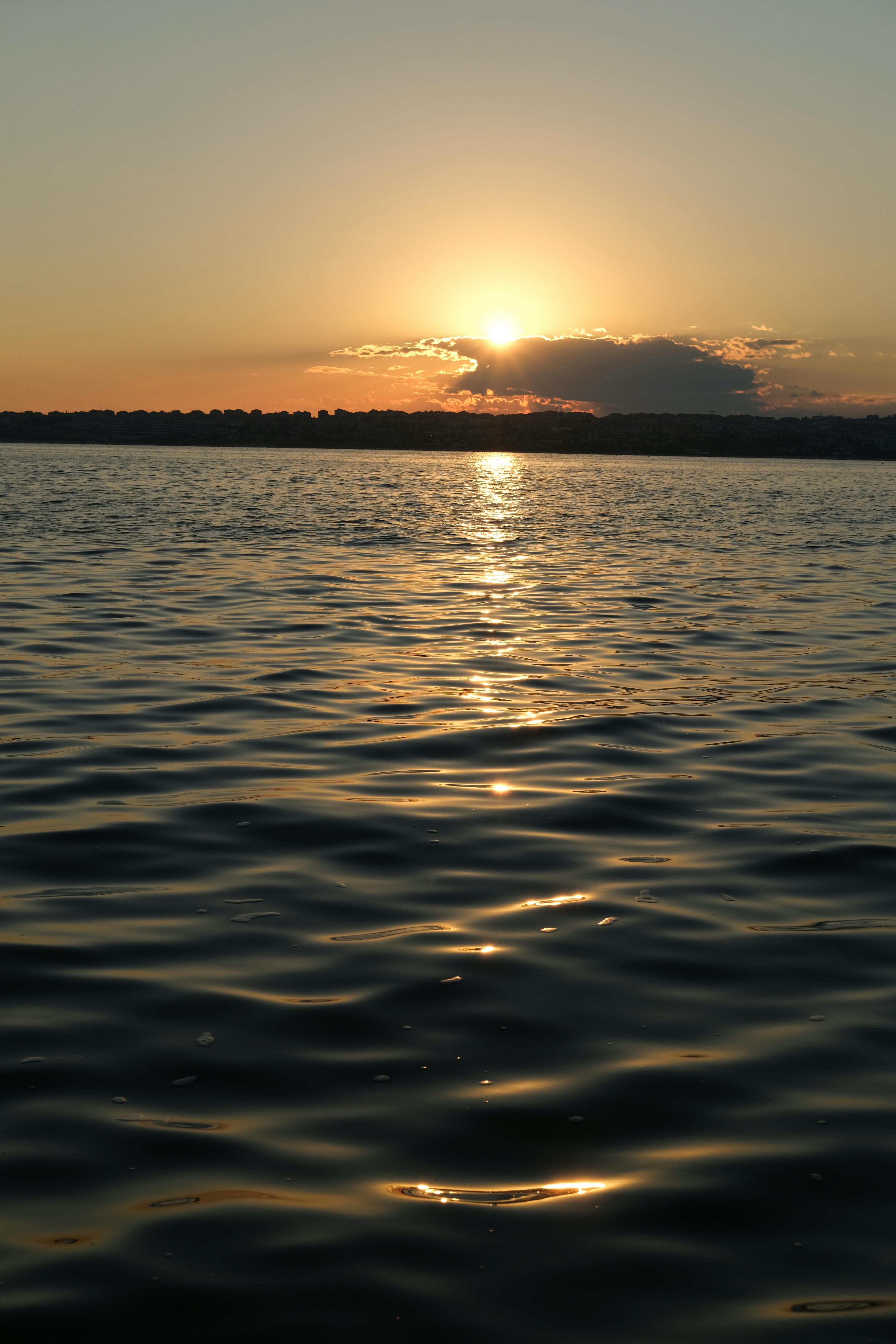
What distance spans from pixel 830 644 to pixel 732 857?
1017 centimetres

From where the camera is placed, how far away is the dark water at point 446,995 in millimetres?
3705

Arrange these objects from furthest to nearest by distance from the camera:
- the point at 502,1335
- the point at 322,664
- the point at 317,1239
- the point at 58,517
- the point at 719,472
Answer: the point at 719,472, the point at 58,517, the point at 322,664, the point at 317,1239, the point at 502,1335

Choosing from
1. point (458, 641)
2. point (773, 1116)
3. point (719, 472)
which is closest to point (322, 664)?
point (458, 641)

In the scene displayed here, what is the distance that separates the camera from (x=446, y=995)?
5.76 meters

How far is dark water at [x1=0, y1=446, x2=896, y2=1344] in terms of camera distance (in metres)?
3.71

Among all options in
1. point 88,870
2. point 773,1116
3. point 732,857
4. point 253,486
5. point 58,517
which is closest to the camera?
point 773,1116

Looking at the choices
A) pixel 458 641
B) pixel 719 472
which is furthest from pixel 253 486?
pixel 719 472

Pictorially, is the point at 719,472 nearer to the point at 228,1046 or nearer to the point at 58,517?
the point at 58,517

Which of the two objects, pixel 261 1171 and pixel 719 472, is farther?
pixel 719 472

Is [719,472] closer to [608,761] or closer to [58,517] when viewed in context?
[58,517]

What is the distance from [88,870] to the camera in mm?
7422

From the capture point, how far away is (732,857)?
795 centimetres

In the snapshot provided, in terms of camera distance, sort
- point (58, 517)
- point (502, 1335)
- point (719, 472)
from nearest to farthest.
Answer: point (502, 1335) < point (58, 517) < point (719, 472)

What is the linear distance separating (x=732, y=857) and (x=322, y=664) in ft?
26.0
